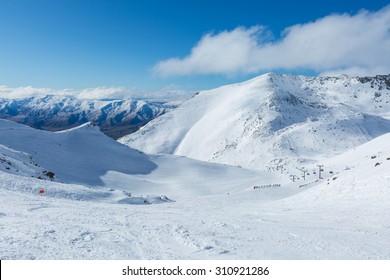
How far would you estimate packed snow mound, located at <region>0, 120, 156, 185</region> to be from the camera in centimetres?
4838

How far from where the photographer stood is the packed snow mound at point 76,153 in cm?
4838

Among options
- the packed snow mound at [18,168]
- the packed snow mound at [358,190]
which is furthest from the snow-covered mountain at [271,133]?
the packed snow mound at [18,168]

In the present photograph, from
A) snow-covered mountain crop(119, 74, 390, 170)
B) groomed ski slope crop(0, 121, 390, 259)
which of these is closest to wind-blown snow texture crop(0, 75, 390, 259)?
groomed ski slope crop(0, 121, 390, 259)

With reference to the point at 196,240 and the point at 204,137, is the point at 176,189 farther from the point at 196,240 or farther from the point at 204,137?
the point at 204,137

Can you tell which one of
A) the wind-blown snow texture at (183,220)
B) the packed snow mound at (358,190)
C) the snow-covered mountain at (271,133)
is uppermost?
the snow-covered mountain at (271,133)

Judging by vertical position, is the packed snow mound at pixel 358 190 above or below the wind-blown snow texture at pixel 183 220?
above

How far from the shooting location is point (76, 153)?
57.2 metres

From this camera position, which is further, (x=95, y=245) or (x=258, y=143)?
(x=258, y=143)

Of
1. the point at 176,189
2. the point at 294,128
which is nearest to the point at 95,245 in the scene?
the point at 176,189

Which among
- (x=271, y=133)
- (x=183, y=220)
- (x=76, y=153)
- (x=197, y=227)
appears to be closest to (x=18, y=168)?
(x=76, y=153)

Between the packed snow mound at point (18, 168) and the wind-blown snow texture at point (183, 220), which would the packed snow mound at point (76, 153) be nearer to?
the wind-blown snow texture at point (183, 220)

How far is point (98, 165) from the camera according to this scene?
5447cm

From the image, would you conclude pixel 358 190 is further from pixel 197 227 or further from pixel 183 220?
pixel 197 227
